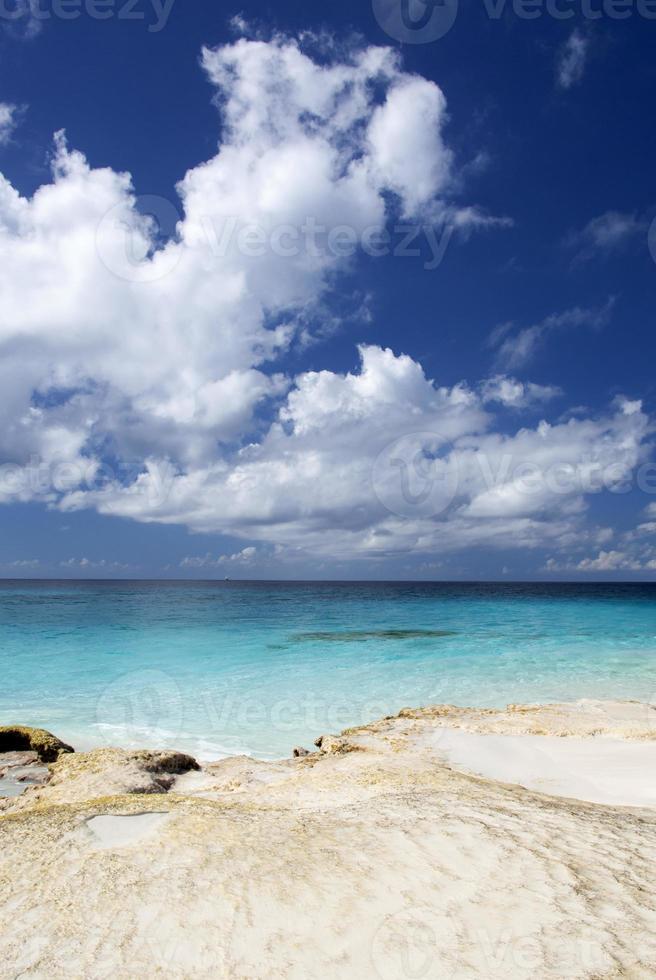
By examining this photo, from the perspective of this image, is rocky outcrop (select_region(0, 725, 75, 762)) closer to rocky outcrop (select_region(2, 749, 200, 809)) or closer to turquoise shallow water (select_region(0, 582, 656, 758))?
rocky outcrop (select_region(2, 749, 200, 809))

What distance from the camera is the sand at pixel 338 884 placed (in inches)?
120

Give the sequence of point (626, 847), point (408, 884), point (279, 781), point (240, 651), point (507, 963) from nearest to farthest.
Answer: point (507, 963) → point (408, 884) → point (626, 847) → point (279, 781) → point (240, 651)

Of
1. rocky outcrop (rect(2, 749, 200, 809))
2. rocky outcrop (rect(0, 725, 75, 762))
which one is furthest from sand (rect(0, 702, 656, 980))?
rocky outcrop (rect(0, 725, 75, 762))

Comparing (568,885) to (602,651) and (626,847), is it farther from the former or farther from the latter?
(602,651)

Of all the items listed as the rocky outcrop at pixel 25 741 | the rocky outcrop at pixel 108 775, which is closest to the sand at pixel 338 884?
the rocky outcrop at pixel 108 775

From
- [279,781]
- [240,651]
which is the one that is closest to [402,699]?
[279,781]

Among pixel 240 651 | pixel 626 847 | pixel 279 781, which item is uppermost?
pixel 626 847

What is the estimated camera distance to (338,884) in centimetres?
369

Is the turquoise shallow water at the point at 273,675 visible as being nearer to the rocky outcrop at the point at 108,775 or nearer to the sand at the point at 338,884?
the rocky outcrop at the point at 108,775

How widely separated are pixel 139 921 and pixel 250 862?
2.92 feet

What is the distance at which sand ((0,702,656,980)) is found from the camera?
10.0ft

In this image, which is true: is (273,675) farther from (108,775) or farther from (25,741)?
(108,775)

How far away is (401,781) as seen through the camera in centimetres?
629

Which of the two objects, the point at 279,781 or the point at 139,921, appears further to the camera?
the point at 279,781
